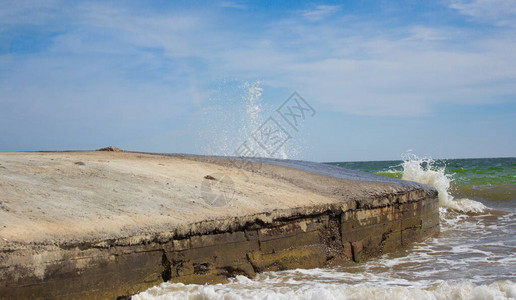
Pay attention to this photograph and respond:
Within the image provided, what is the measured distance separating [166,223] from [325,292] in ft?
4.54

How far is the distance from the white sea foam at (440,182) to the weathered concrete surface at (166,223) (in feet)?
15.5

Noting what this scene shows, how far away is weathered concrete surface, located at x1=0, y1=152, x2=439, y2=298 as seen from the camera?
10.8 feet

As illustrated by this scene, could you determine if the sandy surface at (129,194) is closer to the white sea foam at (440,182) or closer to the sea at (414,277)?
the sea at (414,277)

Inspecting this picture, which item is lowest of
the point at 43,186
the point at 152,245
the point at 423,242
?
the point at 423,242

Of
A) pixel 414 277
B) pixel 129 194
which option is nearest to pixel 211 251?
pixel 129 194

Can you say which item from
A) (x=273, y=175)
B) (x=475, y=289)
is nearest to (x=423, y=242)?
(x=273, y=175)

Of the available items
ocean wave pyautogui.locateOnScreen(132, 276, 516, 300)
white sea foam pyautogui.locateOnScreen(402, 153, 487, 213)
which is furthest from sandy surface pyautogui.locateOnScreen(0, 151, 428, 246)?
white sea foam pyautogui.locateOnScreen(402, 153, 487, 213)

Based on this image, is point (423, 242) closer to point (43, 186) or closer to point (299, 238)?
point (299, 238)

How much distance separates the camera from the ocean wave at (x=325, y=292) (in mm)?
3635

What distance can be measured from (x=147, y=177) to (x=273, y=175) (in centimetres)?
193

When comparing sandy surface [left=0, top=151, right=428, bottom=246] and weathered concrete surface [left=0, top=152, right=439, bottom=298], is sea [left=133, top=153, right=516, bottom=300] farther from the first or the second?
sandy surface [left=0, top=151, right=428, bottom=246]

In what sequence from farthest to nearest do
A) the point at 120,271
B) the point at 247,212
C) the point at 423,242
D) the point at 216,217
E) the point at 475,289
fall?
1. the point at 423,242
2. the point at 247,212
3. the point at 216,217
4. the point at 475,289
5. the point at 120,271

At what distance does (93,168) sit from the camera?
4996 mm

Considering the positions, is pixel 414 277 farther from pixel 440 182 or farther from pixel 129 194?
pixel 440 182
